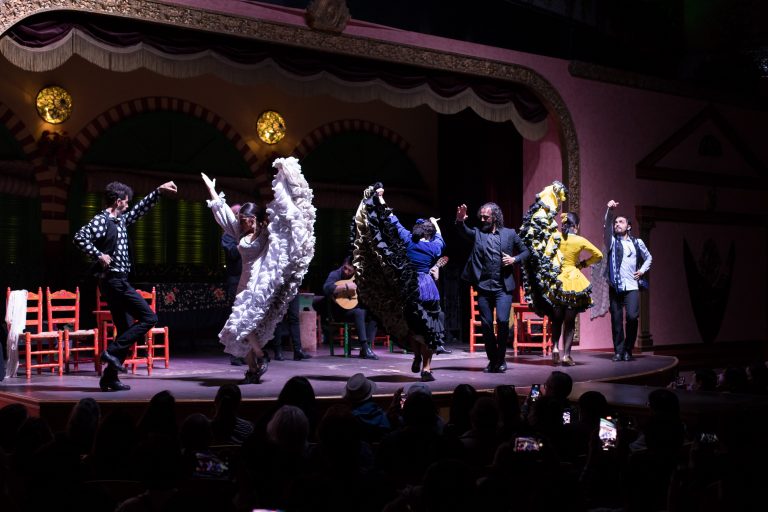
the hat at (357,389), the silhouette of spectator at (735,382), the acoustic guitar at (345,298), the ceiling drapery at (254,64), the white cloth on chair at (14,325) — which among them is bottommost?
the silhouette of spectator at (735,382)

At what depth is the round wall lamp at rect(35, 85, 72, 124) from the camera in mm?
11055

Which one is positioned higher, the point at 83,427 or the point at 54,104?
the point at 54,104

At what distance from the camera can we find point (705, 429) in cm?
422

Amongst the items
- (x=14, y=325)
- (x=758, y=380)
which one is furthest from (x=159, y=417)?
(x=14, y=325)

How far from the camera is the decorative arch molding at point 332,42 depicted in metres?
7.82

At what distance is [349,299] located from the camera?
10.1 metres

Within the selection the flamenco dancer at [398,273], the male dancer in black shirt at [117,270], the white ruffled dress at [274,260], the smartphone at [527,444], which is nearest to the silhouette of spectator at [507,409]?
the smartphone at [527,444]

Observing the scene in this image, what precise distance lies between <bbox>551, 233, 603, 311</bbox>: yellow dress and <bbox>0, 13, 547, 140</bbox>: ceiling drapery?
8.16 feet

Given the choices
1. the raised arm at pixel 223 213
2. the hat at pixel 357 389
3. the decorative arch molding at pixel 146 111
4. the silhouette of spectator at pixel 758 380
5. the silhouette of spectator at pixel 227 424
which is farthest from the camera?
the decorative arch molding at pixel 146 111

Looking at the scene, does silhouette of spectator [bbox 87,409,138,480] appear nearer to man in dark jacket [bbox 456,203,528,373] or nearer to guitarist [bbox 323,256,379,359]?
man in dark jacket [bbox 456,203,528,373]

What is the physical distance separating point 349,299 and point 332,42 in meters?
2.74

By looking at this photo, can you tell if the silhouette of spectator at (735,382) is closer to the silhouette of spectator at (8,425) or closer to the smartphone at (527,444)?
the smartphone at (527,444)

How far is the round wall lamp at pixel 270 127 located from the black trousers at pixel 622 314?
5.40m

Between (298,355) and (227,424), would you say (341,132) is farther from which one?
(227,424)
